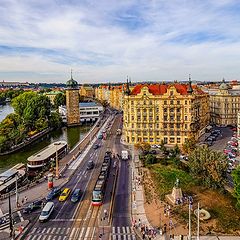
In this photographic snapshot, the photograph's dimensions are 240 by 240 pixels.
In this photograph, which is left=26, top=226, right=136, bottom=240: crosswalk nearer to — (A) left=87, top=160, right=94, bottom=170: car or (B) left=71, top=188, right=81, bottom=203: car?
(B) left=71, top=188, right=81, bottom=203: car

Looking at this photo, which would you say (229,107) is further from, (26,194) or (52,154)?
(26,194)

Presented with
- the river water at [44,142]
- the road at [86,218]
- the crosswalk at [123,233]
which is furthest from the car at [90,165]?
the crosswalk at [123,233]


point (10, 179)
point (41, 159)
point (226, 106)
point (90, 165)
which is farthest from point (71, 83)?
point (10, 179)

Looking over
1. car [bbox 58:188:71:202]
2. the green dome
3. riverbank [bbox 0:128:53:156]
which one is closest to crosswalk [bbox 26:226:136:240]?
car [bbox 58:188:71:202]

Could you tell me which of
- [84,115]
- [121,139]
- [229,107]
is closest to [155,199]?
[121,139]

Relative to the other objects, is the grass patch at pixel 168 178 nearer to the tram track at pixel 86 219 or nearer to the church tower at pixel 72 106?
the tram track at pixel 86 219
